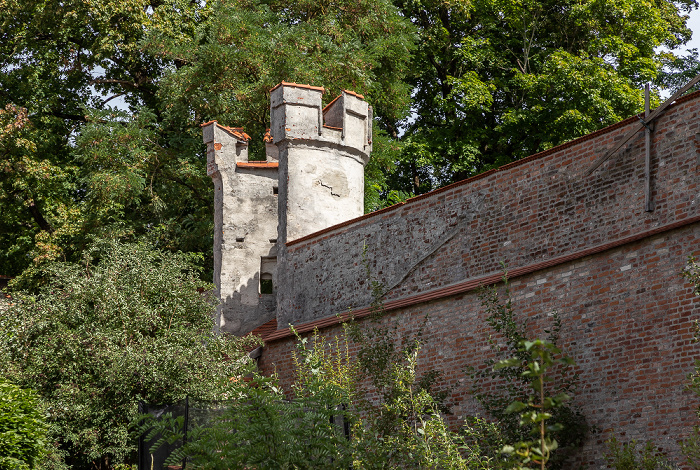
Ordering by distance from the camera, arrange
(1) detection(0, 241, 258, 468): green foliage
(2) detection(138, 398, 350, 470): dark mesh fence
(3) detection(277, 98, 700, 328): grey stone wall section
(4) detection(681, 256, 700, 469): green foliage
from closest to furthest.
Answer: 1. (4) detection(681, 256, 700, 469): green foliage
2. (2) detection(138, 398, 350, 470): dark mesh fence
3. (3) detection(277, 98, 700, 328): grey stone wall section
4. (1) detection(0, 241, 258, 468): green foliage

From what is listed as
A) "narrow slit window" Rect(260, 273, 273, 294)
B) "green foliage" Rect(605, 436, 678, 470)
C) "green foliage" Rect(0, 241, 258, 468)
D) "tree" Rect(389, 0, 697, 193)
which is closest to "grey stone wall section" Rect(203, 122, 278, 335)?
"narrow slit window" Rect(260, 273, 273, 294)

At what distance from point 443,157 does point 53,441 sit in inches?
584

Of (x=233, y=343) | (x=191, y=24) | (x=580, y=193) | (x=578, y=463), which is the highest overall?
(x=191, y=24)

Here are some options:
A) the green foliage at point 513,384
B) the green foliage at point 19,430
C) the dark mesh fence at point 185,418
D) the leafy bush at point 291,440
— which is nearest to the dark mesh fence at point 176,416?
the dark mesh fence at point 185,418

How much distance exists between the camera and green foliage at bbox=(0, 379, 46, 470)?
39.1 feet

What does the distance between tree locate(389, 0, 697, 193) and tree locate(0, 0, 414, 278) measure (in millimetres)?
1874

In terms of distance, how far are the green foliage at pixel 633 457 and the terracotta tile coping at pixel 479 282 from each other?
7.63 ft

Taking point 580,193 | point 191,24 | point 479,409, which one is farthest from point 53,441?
point 191,24

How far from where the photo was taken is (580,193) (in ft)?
38.0

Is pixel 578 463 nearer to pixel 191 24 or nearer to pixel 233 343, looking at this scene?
pixel 233 343

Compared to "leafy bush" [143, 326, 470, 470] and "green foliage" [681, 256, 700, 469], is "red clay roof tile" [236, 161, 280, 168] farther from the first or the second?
"green foliage" [681, 256, 700, 469]

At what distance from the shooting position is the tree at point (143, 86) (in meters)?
21.4

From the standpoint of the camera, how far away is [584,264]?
11000mm

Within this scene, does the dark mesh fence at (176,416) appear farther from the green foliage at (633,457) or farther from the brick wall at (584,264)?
the green foliage at (633,457)
